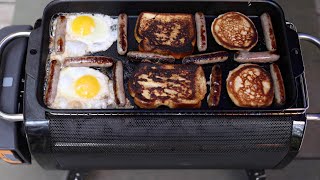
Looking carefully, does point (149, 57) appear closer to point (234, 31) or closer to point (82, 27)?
point (82, 27)

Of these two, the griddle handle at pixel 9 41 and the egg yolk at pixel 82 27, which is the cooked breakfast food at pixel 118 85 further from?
the griddle handle at pixel 9 41

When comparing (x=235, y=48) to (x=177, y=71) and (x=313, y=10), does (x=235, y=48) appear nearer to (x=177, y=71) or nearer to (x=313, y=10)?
(x=177, y=71)

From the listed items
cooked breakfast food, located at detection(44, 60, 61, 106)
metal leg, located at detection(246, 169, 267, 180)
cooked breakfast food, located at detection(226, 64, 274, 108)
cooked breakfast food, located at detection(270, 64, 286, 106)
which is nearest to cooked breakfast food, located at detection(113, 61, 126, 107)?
cooked breakfast food, located at detection(44, 60, 61, 106)

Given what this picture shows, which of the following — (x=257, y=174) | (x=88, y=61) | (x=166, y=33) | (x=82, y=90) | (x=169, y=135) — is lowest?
(x=257, y=174)

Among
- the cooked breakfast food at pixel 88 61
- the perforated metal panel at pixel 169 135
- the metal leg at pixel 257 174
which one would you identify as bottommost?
the metal leg at pixel 257 174

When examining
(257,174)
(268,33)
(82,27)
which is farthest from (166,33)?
(257,174)

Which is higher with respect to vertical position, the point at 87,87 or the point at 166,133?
the point at 87,87

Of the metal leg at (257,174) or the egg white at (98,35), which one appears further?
the metal leg at (257,174)

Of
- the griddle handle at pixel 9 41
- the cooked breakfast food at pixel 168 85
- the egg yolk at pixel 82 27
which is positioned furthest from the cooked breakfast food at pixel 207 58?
the griddle handle at pixel 9 41
